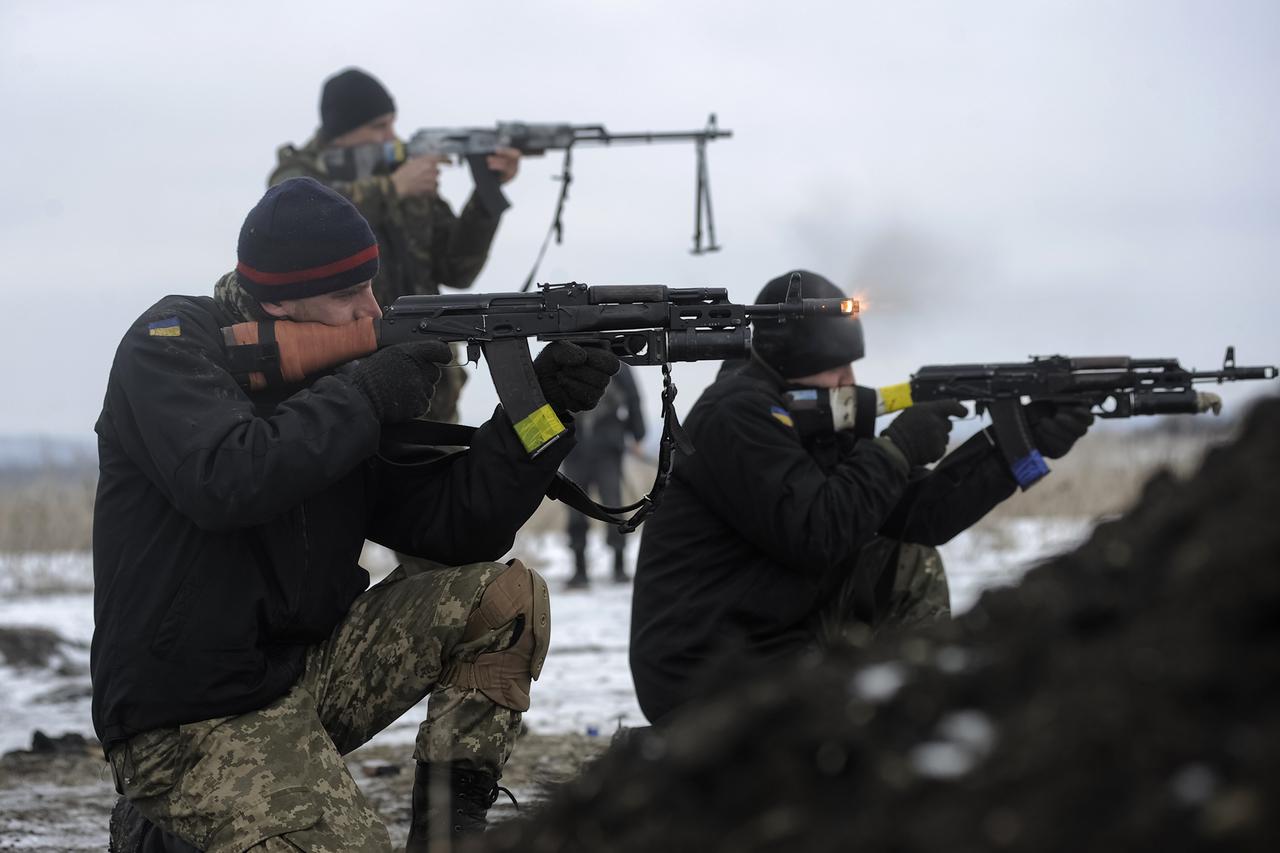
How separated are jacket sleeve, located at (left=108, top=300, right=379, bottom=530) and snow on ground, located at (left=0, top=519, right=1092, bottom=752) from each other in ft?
4.90

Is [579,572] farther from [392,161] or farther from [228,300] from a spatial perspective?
[228,300]

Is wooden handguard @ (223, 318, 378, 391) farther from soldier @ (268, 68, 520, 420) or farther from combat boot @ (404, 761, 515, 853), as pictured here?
soldier @ (268, 68, 520, 420)

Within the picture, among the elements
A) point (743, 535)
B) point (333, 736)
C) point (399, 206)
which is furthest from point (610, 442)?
point (333, 736)

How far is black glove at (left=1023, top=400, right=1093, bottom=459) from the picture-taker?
4.91 m

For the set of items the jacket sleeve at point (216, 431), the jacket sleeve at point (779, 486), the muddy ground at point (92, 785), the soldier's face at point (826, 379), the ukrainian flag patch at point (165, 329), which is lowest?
the muddy ground at point (92, 785)

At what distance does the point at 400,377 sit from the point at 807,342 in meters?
1.54

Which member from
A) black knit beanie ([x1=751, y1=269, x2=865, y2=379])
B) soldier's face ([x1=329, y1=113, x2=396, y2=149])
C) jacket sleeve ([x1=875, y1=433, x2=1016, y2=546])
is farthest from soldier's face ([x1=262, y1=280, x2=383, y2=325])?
soldier's face ([x1=329, y1=113, x2=396, y2=149])

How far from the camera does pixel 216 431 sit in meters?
3.12

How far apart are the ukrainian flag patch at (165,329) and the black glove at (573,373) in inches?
34.6

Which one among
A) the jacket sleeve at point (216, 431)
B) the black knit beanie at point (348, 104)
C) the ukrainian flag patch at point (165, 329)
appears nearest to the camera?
the jacket sleeve at point (216, 431)

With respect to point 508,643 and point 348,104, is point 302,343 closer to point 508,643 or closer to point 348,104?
point 508,643

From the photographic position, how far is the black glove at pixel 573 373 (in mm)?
3629

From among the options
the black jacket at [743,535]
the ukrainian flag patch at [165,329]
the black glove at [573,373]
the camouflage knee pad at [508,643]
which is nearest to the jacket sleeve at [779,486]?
the black jacket at [743,535]

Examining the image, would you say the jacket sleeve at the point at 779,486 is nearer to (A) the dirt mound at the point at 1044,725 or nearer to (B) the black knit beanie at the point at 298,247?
(B) the black knit beanie at the point at 298,247
